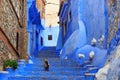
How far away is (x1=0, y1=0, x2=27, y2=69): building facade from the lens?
1218cm

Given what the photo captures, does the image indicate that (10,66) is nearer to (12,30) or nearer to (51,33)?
(12,30)

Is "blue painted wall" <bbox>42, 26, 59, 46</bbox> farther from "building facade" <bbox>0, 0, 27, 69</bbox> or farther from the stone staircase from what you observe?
the stone staircase

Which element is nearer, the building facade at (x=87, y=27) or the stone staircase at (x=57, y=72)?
the stone staircase at (x=57, y=72)

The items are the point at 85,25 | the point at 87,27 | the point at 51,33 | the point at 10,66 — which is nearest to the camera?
the point at 10,66

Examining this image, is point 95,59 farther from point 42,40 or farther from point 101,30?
point 42,40

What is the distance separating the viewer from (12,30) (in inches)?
566

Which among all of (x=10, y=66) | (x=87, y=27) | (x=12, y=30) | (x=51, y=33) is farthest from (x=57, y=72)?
(x=51, y=33)

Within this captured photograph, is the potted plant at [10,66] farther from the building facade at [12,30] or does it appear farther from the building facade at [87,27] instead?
the building facade at [87,27]

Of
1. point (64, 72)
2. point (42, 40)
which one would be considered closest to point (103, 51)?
point (64, 72)

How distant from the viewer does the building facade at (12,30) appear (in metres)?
12.2

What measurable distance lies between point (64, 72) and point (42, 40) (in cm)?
1968

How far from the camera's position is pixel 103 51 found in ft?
44.2

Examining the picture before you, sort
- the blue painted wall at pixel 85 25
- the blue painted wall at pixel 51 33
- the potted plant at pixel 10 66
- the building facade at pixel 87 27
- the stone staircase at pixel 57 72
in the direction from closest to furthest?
1. the stone staircase at pixel 57 72
2. the potted plant at pixel 10 66
3. the building facade at pixel 87 27
4. the blue painted wall at pixel 85 25
5. the blue painted wall at pixel 51 33

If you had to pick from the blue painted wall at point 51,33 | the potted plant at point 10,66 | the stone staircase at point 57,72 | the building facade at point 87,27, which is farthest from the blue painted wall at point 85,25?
the blue painted wall at point 51,33
